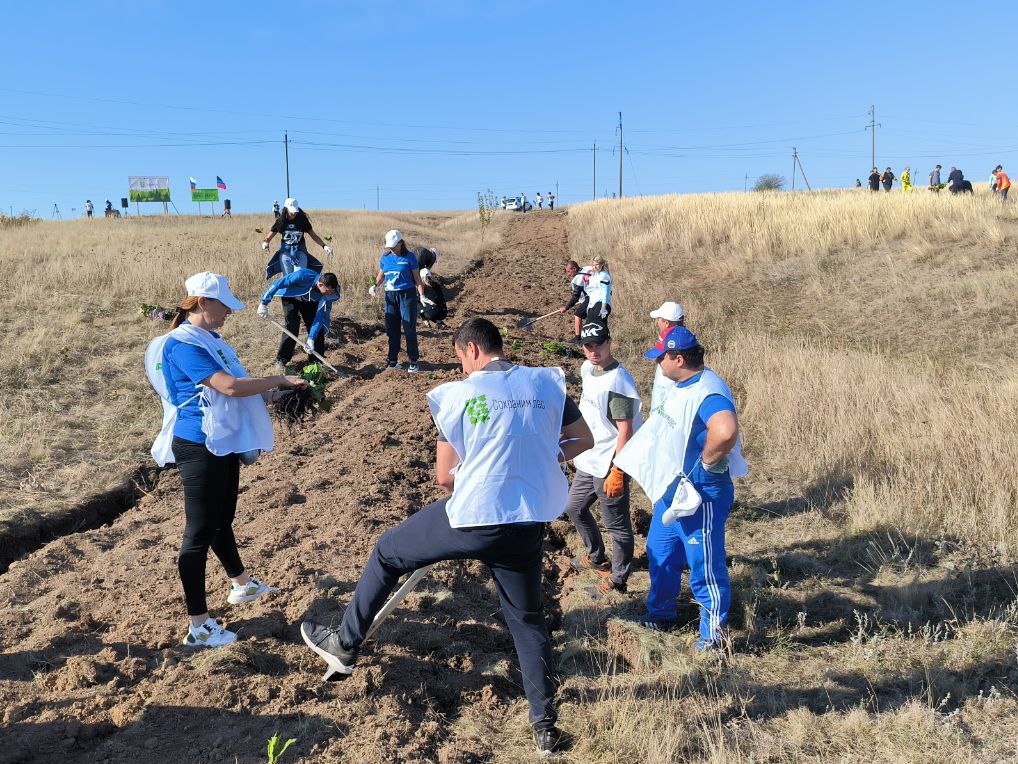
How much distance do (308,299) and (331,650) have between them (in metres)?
7.13

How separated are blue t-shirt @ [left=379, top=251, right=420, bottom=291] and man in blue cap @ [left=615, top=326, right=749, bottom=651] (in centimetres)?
589

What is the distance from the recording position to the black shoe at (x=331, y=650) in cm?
363

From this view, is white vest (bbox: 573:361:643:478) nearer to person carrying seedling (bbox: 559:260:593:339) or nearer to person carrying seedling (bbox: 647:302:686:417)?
person carrying seedling (bbox: 647:302:686:417)

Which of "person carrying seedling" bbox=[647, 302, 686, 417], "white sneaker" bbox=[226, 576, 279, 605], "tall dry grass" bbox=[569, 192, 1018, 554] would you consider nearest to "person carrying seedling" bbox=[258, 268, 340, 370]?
"tall dry grass" bbox=[569, 192, 1018, 554]

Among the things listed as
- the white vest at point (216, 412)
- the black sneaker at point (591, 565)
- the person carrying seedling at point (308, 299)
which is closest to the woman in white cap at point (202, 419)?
the white vest at point (216, 412)

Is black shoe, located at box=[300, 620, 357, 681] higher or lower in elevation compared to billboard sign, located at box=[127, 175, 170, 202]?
lower

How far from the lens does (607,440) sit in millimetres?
4891

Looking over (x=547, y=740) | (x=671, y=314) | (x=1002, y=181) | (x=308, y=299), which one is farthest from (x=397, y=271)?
(x=1002, y=181)

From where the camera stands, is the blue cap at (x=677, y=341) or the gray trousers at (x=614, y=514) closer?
the blue cap at (x=677, y=341)

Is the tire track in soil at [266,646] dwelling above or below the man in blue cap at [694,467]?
below

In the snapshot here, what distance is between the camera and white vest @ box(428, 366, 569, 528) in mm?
3121

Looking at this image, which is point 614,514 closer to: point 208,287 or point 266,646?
point 266,646

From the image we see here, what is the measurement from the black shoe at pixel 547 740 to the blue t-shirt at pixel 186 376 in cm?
223

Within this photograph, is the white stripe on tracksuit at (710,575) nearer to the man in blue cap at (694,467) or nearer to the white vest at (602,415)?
the man in blue cap at (694,467)
